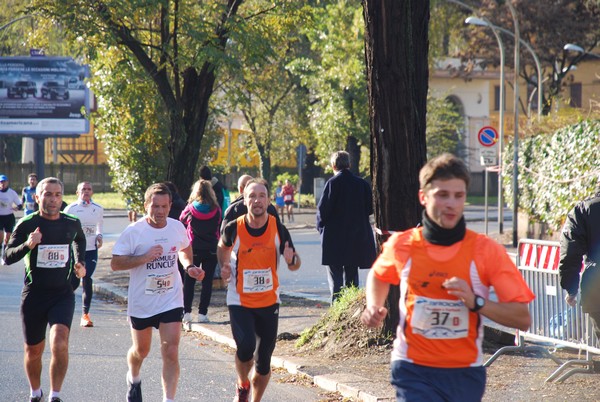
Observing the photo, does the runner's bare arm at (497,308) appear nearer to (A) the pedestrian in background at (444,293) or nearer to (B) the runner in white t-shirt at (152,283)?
(A) the pedestrian in background at (444,293)

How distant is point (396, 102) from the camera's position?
9430mm

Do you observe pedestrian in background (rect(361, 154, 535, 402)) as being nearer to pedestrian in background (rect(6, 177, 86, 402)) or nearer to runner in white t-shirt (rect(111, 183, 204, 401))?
runner in white t-shirt (rect(111, 183, 204, 401))

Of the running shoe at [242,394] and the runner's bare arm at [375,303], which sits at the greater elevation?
the runner's bare arm at [375,303]

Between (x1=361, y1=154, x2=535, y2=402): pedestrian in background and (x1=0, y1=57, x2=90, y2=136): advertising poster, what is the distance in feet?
118

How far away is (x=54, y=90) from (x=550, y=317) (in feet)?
110

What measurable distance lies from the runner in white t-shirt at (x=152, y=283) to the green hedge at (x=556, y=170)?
1150cm

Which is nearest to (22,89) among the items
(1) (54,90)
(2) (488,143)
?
(1) (54,90)

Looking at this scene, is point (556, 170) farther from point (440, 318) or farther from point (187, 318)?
point (440, 318)

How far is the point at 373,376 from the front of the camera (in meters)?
8.52

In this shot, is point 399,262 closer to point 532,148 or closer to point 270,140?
point 532,148

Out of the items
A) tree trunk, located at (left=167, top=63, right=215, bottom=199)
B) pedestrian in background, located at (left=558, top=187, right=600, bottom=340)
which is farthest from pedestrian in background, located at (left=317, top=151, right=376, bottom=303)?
tree trunk, located at (left=167, top=63, right=215, bottom=199)

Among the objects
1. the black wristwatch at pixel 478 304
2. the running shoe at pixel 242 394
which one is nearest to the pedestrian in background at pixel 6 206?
the running shoe at pixel 242 394

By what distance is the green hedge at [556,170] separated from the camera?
19.6m

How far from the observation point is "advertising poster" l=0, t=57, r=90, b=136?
39250mm
